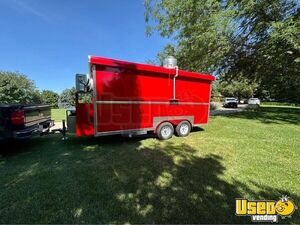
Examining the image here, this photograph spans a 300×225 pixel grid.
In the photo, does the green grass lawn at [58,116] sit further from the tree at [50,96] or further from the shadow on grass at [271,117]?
the tree at [50,96]

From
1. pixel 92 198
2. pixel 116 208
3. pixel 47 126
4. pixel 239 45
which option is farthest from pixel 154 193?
pixel 239 45

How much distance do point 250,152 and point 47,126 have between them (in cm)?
687

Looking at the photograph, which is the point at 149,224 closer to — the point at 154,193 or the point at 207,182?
the point at 154,193

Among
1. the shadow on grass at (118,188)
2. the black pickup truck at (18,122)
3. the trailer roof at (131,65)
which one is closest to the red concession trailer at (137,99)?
the trailer roof at (131,65)

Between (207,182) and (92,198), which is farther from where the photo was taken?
(207,182)

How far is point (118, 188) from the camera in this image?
11.9 ft

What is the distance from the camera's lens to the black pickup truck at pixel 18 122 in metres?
5.03

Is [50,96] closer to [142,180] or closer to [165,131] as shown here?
[165,131]

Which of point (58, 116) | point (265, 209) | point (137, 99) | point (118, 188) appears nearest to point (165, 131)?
point (137, 99)

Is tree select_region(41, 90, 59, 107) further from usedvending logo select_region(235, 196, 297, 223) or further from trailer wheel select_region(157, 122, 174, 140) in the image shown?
usedvending logo select_region(235, 196, 297, 223)

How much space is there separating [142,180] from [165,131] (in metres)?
3.55

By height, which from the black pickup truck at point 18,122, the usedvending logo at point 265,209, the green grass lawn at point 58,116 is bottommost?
the usedvending logo at point 265,209

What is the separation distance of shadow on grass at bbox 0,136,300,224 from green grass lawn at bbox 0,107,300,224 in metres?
0.01

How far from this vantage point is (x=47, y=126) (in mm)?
7137
